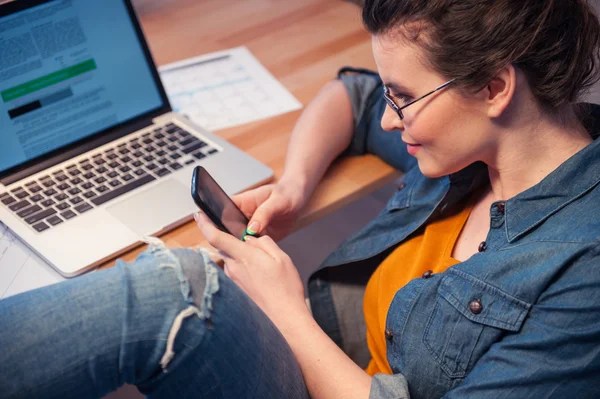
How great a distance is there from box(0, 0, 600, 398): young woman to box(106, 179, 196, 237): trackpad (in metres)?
0.09

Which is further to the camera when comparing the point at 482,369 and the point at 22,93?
the point at 22,93

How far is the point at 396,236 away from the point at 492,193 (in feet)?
0.54

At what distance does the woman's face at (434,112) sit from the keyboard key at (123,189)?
419mm

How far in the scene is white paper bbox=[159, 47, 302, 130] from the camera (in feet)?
4.24

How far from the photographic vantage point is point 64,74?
1.08m

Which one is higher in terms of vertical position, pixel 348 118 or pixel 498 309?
pixel 348 118

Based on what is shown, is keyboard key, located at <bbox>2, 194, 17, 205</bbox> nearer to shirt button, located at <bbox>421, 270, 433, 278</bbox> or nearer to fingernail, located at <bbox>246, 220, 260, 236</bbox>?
fingernail, located at <bbox>246, 220, 260, 236</bbox>

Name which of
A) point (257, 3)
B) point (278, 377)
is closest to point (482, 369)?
point (278, 377)

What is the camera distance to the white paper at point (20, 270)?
3.04 ft

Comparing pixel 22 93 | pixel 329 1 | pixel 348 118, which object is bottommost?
pixel 348 118

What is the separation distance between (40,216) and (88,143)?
171 mm

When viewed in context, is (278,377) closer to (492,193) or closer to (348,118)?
(492,193)

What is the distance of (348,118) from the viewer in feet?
3.94

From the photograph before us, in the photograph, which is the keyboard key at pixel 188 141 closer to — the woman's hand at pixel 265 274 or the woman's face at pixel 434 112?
the woman's hand at pixel 265 274
